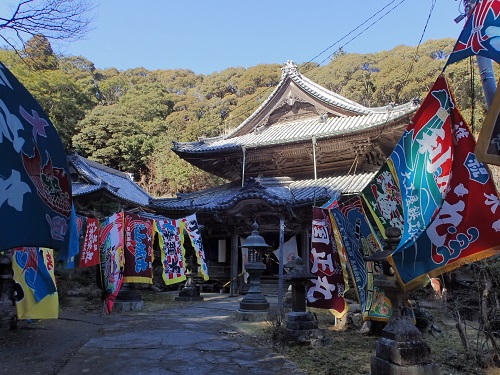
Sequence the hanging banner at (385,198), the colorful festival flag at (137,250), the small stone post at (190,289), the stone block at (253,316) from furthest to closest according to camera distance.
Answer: the small stone post at (190,289) → the colorful festival flag at (137,250) → the stone block at (253,316) → the hanging banner at (385,198)

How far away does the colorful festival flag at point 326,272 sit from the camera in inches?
259

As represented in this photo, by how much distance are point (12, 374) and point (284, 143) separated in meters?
11.5

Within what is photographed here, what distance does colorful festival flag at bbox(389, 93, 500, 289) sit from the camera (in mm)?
3197

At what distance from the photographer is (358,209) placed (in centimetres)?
610

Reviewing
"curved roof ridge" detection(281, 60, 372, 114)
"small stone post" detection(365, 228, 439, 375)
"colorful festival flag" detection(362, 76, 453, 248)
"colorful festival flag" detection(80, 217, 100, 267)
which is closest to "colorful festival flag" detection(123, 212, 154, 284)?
"colorful festival flag" detection(80, 217, 100, 267)

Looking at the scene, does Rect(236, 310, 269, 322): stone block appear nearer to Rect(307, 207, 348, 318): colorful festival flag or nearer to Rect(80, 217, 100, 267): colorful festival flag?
Rect(307, 207, 348, 318): colorful festival flag

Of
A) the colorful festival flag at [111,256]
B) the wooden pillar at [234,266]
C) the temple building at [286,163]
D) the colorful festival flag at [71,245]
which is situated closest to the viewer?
the colorful festival flag at [71,245]

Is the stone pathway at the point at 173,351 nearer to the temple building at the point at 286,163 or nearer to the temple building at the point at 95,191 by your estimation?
the temple building at the point at 286,163

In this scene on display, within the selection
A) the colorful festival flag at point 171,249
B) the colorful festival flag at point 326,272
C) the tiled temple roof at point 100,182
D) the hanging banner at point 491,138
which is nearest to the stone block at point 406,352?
the hanging banner at point 491,138

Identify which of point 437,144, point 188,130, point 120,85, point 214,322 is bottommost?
point 214,322

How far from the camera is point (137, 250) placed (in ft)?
32.5

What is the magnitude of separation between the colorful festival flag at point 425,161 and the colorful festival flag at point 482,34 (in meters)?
0.64

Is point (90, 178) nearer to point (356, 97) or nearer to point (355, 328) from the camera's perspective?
point (355, 328)

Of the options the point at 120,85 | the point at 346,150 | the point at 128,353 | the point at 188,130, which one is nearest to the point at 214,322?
the point at 128,353
